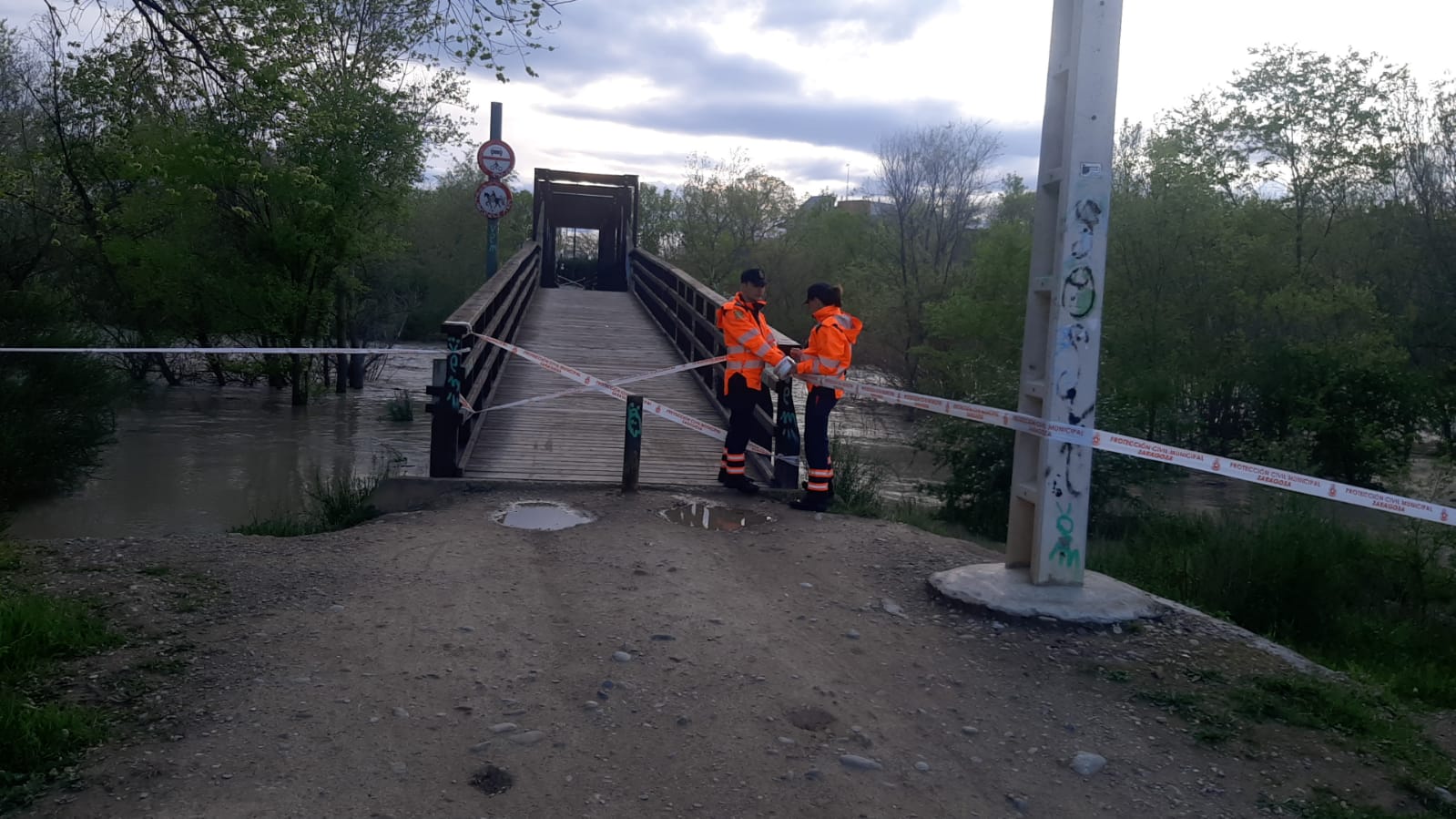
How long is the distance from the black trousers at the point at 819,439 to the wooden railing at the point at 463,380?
2614 millimetres

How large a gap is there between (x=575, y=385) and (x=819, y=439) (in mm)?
5623

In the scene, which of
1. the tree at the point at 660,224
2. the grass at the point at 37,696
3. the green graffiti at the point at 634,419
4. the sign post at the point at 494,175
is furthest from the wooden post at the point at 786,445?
the tree at the point at 660,224

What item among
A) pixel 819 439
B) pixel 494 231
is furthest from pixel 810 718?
pixel 494 231

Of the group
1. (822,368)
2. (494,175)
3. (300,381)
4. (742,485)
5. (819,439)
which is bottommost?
(300,381)

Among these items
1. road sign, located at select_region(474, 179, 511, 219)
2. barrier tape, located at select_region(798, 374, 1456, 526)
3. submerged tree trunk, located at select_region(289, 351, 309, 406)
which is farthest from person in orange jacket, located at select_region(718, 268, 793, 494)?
submerged tree trunk, located at select_region(289, 351, 309, 406)

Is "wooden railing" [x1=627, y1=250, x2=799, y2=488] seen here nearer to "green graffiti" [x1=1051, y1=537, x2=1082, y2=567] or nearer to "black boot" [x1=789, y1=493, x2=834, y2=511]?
"black boot" [x1=789, y1=493, x2=834, y2=511]

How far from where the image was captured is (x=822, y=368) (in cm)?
798

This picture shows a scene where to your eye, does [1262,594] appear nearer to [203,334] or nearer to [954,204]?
[203,334]

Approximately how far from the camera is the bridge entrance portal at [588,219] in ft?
98.2

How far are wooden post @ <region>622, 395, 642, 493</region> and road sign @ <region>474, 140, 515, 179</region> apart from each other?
1230 cm

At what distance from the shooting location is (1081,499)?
5906 millimetres

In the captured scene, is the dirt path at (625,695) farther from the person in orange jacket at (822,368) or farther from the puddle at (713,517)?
the person in orange jacket at (822,368)

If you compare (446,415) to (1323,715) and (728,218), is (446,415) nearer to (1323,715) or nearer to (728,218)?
(1323,715)

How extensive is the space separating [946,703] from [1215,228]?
20988 mm
